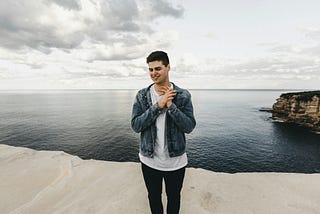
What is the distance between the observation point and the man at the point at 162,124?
2.58m

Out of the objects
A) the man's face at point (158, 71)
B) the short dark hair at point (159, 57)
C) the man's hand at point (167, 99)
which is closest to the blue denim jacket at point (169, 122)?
the man's hand at point (167, 99)

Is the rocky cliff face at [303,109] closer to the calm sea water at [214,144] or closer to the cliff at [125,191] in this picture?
the calm sea water at [214,144]

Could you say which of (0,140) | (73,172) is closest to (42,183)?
(73,172)

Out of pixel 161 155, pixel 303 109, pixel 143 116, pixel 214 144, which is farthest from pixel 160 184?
pixel 303 109

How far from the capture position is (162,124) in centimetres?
275

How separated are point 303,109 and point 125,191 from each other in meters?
64.4

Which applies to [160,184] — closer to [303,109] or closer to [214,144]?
[214,144]

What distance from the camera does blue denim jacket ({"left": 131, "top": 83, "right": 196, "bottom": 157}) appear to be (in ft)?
8.64

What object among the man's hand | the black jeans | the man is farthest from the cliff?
the man's hand

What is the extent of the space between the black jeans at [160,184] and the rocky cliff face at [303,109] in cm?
5860

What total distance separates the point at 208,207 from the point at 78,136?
4240cm

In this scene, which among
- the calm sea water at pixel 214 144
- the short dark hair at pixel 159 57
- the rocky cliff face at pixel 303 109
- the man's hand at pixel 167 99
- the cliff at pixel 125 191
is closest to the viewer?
the man's hand at pixel 167 99

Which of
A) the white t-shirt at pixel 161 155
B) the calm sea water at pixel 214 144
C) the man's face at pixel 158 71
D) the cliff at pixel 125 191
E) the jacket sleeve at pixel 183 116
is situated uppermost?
the man's face at pixel 158 71

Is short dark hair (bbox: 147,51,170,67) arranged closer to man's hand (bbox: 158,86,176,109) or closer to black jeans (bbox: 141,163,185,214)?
man's hand (bbox: 158,86,176,109)
